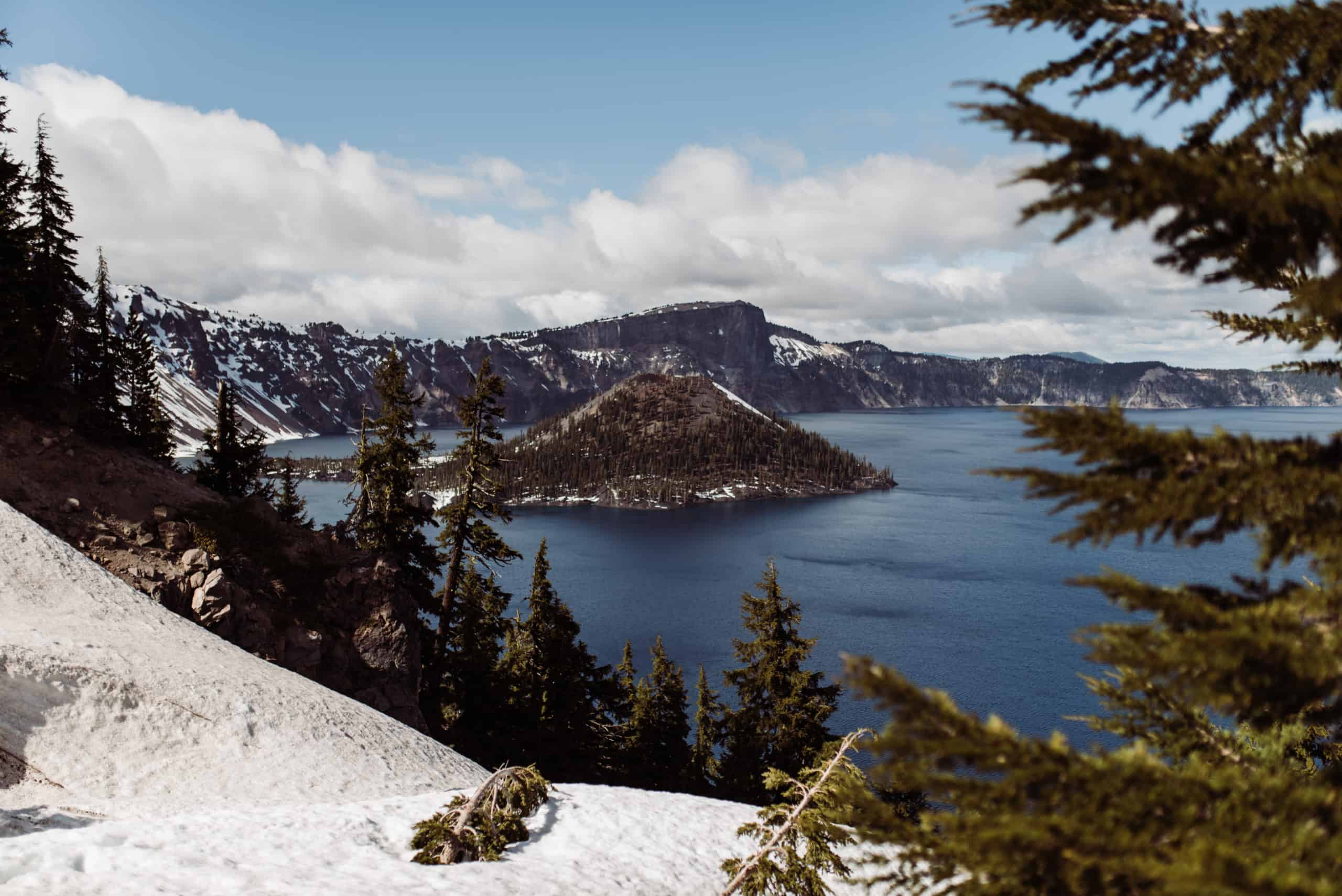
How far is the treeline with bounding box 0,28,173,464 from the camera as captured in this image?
2697 cm

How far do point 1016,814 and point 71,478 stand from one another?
31188 millimetres

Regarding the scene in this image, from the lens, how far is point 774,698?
26.5m

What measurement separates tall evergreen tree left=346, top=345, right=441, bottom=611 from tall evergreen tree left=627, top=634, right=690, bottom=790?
31.6 ft

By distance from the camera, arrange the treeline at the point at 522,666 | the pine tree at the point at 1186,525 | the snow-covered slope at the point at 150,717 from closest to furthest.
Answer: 1. the pine tree at the point at 1186,525
2. the snow-covered slope at the point at 150,717
3. the treeline at the point at 522,666

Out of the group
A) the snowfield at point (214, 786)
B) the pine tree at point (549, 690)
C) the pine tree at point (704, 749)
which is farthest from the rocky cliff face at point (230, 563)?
the pine tree at point (704, 749)

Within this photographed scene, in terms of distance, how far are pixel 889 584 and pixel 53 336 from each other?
80.9 metres

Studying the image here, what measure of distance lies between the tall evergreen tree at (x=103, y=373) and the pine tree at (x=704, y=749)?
2848 centimetres

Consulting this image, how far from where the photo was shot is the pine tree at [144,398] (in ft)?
124

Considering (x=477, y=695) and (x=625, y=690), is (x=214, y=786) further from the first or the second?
(x=625, y=690)

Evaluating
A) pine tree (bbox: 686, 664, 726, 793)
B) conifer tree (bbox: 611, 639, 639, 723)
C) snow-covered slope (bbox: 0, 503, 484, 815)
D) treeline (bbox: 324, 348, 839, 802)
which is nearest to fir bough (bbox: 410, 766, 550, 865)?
snow-covered slope (bbox: 0, 503, 484, 815)

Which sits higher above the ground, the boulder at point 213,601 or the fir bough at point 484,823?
the boulder at point 213,601

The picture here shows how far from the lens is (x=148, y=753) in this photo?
1566 centimetres

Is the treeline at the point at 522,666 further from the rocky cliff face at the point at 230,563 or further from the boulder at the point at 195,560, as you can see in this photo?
the boulder at the point at 195,560

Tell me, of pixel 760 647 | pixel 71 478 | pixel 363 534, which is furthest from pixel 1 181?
pixel 760 647
